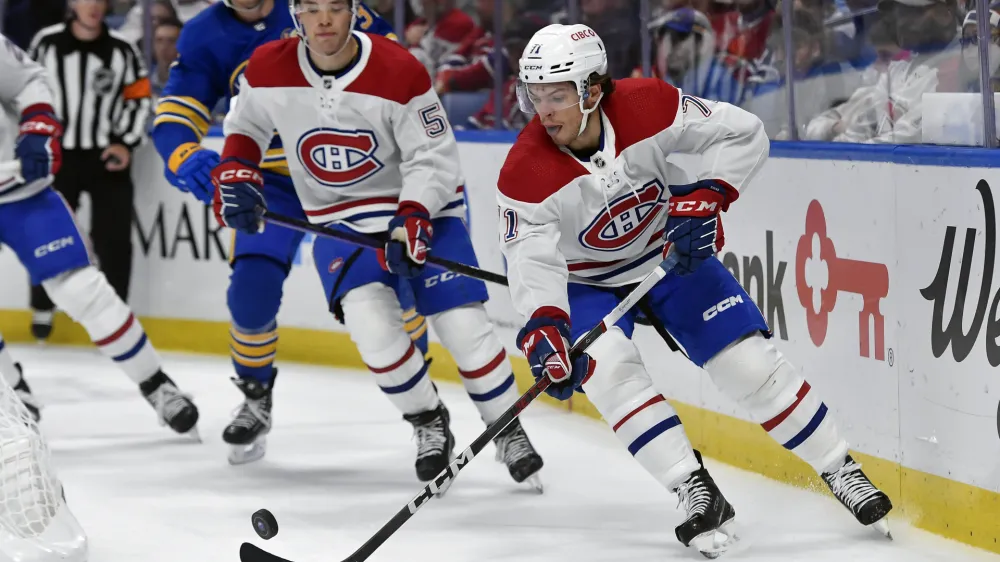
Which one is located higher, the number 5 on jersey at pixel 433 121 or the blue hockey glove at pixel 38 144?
the number 5 on jersey at pixel 433 121

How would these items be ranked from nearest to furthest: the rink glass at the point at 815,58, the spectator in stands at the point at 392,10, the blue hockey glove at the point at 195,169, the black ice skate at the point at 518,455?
the rink glass at the point at 815,58 → the black ice skate at the point at 518,455 → the blue hockey glove at the point at 195,169 → the spectator in stands at the point at 392,10

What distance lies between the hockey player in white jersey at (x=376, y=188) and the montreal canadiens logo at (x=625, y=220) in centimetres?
51

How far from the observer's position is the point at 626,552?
3.13 metres

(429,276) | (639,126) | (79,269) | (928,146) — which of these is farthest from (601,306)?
(79,269)

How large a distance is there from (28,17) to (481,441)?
432cm

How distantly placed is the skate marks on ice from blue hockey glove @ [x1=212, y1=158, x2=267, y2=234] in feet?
2.38

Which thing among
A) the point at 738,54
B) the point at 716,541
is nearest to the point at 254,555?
the point at 716,541

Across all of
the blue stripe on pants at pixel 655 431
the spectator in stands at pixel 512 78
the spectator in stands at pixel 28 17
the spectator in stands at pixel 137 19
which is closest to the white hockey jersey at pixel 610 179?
the blue stripe on pants at pixel 655 431

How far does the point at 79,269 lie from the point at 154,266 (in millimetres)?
1917

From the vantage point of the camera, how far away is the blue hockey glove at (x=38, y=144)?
13.7 ft

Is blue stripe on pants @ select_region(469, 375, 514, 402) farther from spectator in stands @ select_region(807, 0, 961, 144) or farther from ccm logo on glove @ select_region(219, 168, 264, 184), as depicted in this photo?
spectator in stands @ select_region(807, 0, 961, 144)

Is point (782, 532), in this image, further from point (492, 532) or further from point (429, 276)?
point (429, 276)

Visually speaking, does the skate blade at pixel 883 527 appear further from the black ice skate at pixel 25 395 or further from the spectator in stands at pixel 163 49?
the spectator in stands at pixel 163 49

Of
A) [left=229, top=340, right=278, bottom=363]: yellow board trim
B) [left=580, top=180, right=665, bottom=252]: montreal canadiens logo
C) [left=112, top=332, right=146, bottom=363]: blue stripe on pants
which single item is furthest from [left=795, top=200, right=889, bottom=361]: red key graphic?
[left=112, top=332, right=146, bottom=363]: blue stripe on pants
